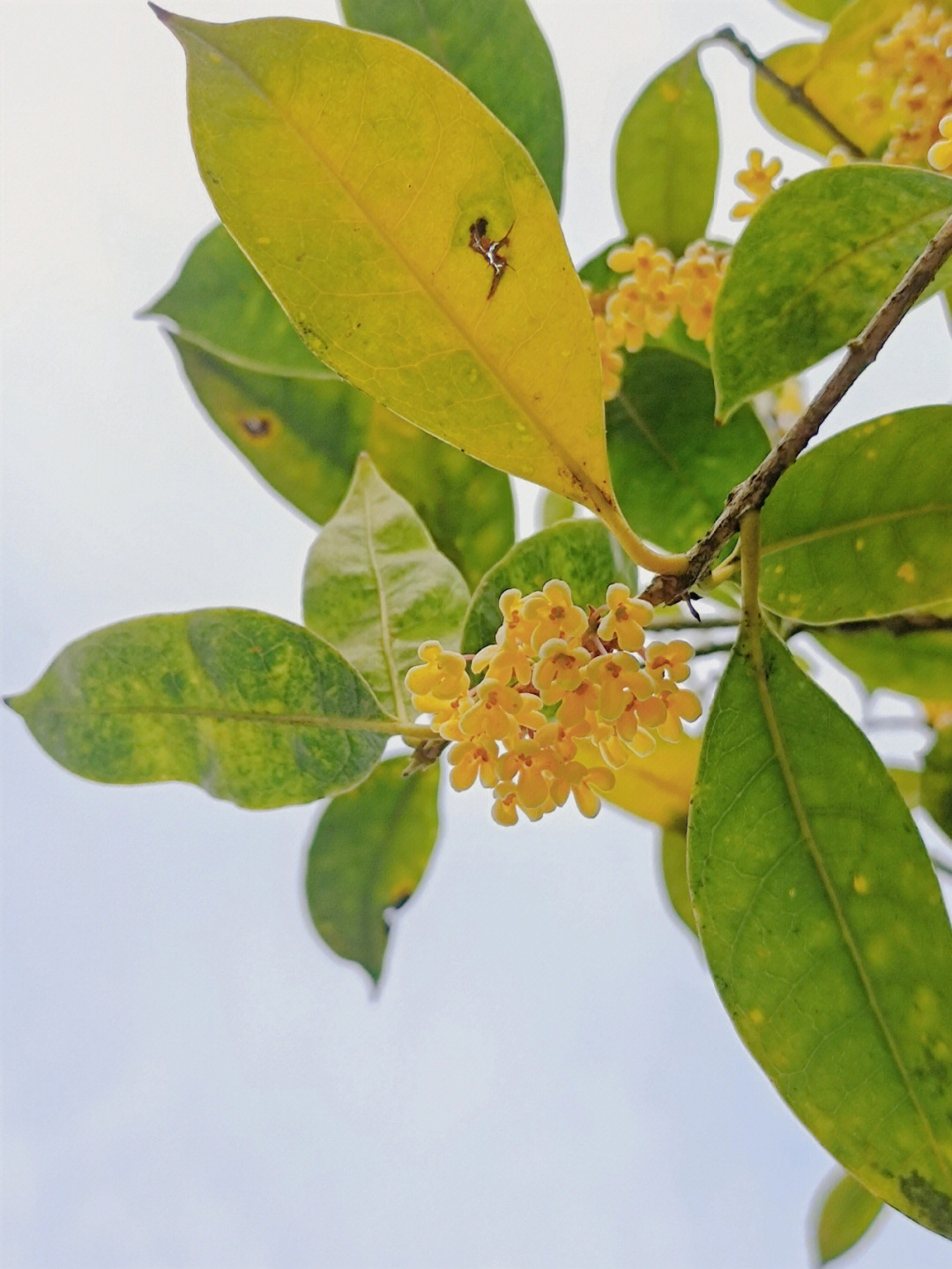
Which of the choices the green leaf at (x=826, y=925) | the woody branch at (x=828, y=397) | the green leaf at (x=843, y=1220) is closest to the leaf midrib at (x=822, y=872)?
the green leaf at (x=826, y=925)

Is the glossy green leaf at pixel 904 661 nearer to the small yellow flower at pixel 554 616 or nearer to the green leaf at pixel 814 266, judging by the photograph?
the green leaf at pixel 814 266

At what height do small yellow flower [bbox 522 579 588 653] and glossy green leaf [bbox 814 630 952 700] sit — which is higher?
small yellow flower [bbox 522 579 588 653]

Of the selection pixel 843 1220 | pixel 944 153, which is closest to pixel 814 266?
pixel 944 153

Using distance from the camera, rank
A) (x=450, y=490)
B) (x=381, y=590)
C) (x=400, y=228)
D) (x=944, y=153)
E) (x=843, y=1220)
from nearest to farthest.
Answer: (x=400, y=228) → (x=944, y=153) → (x=381, y=590) → (x=450, y=490) → (x=843, y=1220)

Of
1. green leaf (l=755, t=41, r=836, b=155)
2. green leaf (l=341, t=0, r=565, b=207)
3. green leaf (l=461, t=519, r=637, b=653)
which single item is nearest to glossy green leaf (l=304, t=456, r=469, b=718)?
green leaf (l=461, t=519, r=637, b=653)

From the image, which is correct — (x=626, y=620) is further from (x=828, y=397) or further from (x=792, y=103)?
(x=792, y=103)

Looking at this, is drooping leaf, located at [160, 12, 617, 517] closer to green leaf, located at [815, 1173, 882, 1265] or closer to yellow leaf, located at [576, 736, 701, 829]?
yellow leaf, located at [576, 736, 701, 829]

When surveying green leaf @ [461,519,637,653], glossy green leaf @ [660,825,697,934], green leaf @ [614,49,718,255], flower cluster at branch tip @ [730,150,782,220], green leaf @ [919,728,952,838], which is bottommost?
glossy green leaf @ [660,825,697,934]
